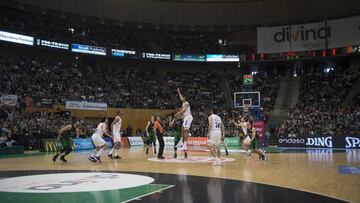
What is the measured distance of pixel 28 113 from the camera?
3094cm

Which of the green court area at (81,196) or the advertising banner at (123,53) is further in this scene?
the advertising banner at (123,53)

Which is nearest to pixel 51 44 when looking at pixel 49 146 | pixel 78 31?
pixel 78 31

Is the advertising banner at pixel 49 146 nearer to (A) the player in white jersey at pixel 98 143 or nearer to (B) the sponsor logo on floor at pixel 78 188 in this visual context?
(A) the player in white jersey at pixel 98 143

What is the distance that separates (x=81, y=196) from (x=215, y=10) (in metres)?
44.2

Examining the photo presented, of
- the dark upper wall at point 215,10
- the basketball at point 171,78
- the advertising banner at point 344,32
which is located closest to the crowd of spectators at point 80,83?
the basketball at point 171,78

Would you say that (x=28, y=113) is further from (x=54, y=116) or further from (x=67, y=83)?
(x=67, y=83)

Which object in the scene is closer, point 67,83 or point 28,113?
point 28,113

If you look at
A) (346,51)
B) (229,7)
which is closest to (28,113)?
(229,7)

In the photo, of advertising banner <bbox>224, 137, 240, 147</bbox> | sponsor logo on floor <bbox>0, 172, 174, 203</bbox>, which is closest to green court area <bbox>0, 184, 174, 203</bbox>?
sponsor logo on floor <bbox>0, 172, 174, 203</bbox>

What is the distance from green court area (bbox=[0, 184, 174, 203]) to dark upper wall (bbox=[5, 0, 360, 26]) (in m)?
38.9

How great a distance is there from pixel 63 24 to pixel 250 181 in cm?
4015

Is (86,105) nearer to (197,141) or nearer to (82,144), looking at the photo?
(82,144)

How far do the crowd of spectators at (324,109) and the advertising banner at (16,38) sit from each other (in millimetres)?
25424

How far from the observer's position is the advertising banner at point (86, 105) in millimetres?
35662
